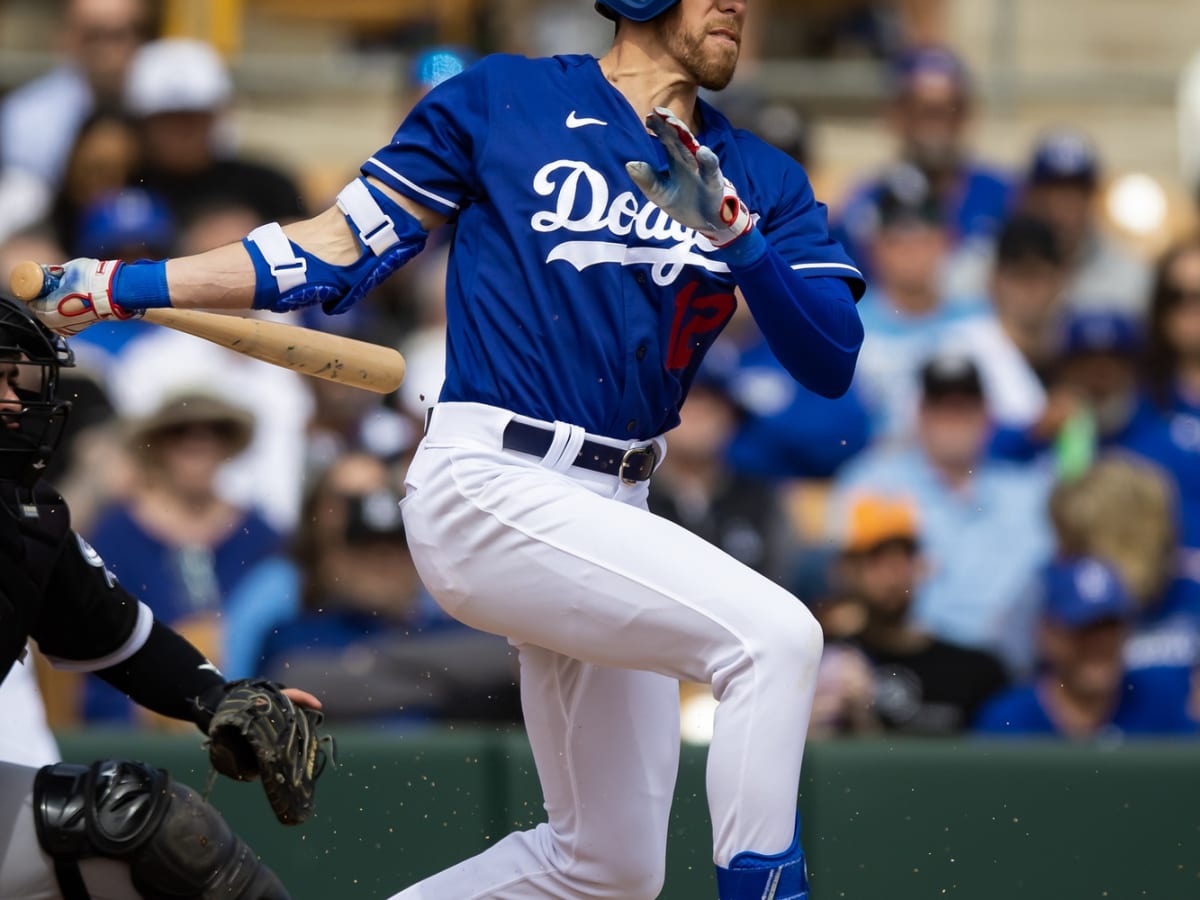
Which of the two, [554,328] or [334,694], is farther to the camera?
[334,694]

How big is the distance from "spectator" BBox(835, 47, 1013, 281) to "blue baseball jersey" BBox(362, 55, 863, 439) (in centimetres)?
421

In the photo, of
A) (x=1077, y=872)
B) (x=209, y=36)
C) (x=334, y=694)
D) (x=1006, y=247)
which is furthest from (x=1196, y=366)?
(x=209, y=36)

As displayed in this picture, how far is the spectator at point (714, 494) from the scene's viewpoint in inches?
264

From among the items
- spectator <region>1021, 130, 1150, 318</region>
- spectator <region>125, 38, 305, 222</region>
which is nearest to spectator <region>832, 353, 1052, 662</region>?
spectator <region>1021, 130, 1150, 318</region>

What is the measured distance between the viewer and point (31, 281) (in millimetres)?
3730

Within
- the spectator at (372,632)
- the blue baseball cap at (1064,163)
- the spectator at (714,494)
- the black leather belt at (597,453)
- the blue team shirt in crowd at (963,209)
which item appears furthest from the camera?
the blue baseball cap at (1064,163)

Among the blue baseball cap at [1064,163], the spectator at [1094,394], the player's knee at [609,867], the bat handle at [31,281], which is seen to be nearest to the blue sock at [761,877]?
the player's knee at [609,867]

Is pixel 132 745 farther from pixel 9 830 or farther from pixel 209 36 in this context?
pixel 209 36

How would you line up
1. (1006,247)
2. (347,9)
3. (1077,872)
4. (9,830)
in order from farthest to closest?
(347,9) → (1006,247) → (1077,872) → (9,830)

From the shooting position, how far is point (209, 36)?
9484 millimetres

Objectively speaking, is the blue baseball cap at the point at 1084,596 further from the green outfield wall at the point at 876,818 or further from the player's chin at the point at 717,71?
the player's chin at the point at 717,71

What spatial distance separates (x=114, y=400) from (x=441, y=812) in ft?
7.85

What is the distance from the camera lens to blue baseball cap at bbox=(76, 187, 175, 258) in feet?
24.8

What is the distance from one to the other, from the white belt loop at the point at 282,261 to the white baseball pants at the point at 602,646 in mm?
377
